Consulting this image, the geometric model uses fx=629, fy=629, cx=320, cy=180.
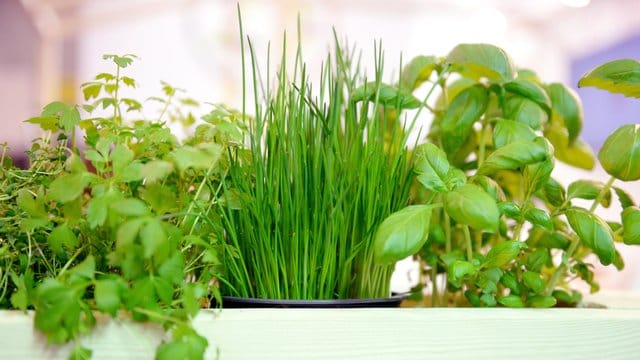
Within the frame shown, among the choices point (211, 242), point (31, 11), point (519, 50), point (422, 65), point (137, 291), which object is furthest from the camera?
point (519, 50)

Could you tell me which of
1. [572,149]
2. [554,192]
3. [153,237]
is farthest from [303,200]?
[572,149]

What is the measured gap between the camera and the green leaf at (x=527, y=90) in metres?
0.75

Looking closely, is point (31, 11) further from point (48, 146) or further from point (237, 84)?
point (48, 146)

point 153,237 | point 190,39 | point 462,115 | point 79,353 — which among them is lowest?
point 79,353

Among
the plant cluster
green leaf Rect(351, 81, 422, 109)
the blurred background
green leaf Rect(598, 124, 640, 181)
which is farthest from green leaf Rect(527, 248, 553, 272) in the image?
the blurred background

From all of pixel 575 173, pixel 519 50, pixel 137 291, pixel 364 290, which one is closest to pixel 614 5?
pixel 519 50

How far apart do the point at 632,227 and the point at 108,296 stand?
531 mm

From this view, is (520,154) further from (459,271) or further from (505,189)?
(505,189)

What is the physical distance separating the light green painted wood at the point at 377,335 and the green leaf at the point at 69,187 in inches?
4.4

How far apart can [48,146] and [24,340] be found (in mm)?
266

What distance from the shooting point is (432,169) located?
620mm

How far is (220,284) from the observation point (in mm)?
677

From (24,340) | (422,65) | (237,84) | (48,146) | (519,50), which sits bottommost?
(24,340)

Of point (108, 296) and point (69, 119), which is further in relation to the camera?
point (69, 119)
